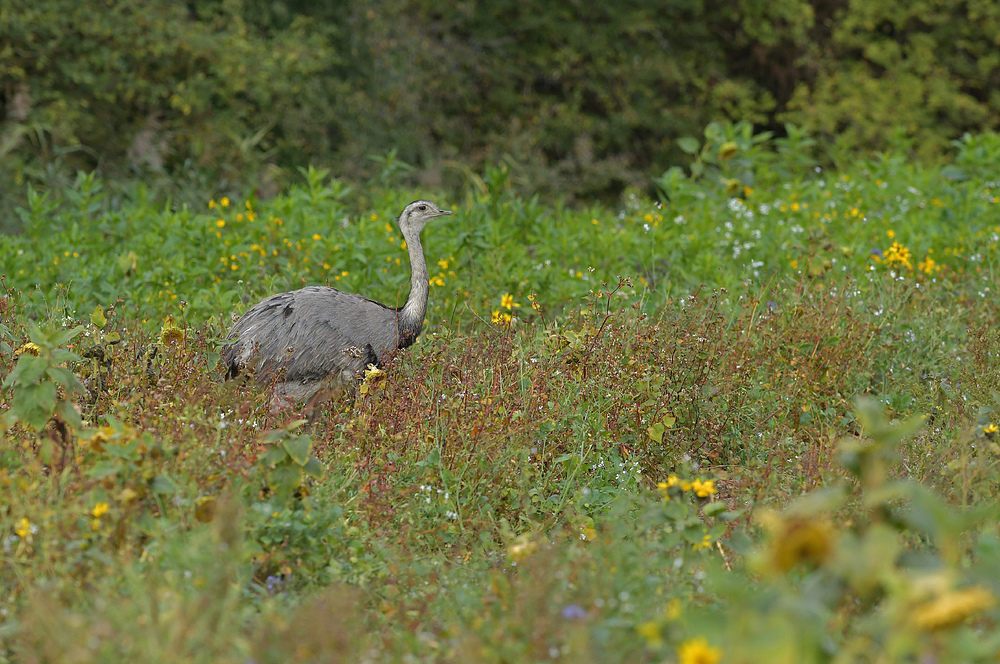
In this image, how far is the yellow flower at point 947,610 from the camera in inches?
86.3

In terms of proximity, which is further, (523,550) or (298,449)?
(298,449)

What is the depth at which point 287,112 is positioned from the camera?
12.5 metres

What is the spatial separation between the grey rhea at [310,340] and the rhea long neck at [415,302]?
0.42 feet

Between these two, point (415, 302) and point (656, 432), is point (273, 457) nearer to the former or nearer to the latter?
point (656, 432)

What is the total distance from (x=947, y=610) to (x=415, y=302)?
157 inches

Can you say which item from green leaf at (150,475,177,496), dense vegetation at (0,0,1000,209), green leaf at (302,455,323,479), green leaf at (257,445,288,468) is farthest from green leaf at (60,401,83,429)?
dense vegetation at (0,0,1000,209)

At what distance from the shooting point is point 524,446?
4633 mm

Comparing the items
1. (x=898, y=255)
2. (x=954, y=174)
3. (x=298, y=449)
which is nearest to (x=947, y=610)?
(x=298, y=449)

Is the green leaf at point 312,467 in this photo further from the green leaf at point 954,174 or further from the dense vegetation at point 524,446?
the green leaf at point 954,174

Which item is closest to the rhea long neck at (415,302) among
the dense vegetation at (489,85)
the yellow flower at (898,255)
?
the yellow flower at (898,255)

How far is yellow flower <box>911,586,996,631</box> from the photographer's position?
7.19ft

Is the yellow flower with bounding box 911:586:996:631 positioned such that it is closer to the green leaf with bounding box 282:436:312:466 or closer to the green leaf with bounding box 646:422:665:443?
the green leaf with bounding box 282:436:312:466

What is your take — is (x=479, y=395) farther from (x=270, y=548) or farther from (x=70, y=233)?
(x=70, y=233)

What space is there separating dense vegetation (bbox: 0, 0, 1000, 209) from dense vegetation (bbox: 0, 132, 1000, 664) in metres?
3.70
